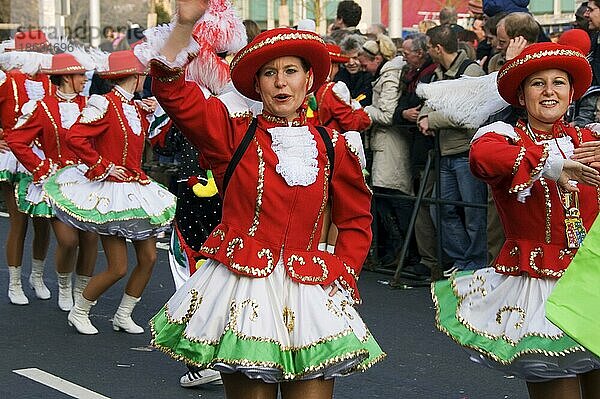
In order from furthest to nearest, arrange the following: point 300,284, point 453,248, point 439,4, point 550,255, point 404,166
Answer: point 439,4 < point 404,166 < point 453,248 < point 550,255 < point 300,284

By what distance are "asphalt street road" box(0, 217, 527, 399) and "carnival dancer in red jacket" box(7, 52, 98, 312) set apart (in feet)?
1.22

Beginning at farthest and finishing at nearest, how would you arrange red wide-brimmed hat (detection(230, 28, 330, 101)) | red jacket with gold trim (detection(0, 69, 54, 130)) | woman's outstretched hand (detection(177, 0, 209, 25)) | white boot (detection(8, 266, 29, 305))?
red jacket with gold trim (detection(0, 69, 54, 130))
white boot (detection(8, 266, 29, 305))
red wide-brimmed hat (detection(230, 28, 330, 101))
woman's outstretched hand (detection(177, 0, 209, 25))

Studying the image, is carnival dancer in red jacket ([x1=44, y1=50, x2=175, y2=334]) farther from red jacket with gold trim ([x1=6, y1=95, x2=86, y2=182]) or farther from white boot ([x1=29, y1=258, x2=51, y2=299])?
white boot ([x1=29, y1=258, x2=51, y2=299])

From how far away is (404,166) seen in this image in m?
10.0

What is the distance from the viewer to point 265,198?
432 centimetres

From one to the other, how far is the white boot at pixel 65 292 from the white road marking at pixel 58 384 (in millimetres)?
1840

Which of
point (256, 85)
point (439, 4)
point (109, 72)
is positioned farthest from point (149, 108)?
point (439, 4)

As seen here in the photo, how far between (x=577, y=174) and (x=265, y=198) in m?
1.21

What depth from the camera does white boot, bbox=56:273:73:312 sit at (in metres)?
8.80

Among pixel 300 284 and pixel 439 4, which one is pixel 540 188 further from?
pixel 439 4

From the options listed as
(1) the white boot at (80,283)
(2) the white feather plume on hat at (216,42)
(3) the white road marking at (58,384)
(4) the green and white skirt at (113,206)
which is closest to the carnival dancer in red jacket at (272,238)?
(2) the white feather plume on hat at (216,42)

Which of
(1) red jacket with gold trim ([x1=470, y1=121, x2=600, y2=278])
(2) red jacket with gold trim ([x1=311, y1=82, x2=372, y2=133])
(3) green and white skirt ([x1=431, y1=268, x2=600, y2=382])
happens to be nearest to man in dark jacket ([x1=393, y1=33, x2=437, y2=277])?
(2) red jacket with gold trim ([x1=311, y1=82, x2=372, y2=133])

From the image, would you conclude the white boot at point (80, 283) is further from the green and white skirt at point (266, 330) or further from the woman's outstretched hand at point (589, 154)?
the woman's outstretched hand at point (589, 154)

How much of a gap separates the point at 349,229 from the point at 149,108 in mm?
3884
